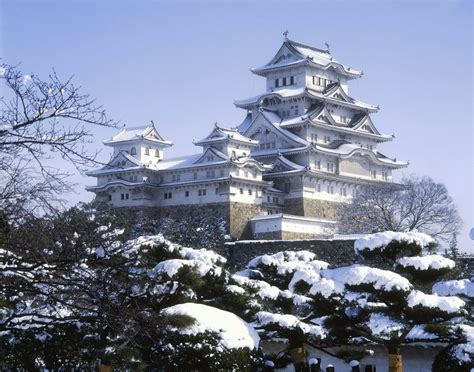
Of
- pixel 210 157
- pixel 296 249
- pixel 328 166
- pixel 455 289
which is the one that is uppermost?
pixel 328 166

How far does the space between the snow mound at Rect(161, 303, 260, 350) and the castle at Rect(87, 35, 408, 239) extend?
31.8m

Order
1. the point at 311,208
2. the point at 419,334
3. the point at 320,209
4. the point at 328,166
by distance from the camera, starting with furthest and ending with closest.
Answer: the point at 328,166 → the point at 320,209 → the point at 311,208 → the point at 419,334

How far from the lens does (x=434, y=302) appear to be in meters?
12.9

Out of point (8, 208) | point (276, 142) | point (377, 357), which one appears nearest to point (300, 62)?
point (276, 142)

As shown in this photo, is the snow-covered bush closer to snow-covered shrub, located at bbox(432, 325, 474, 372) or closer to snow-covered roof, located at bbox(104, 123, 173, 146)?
snow-covered shrub, located at bbox(432, 325, 474, 372)

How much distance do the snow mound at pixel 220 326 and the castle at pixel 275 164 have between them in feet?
104

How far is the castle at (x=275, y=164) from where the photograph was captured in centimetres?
4656

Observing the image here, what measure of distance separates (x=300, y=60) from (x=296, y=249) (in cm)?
2629

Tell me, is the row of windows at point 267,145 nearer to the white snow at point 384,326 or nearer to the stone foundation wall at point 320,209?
the stone foundation wall at point 320,209

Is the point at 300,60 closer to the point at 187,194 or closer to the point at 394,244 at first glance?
the point at 187,194

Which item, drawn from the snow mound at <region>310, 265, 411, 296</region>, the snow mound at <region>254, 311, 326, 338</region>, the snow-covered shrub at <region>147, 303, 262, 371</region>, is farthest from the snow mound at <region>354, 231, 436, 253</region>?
the snow-covered shrub at <region>147, 303, 262, 371</region>

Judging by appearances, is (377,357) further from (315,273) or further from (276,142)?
(276,142)

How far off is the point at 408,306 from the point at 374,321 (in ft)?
2.44

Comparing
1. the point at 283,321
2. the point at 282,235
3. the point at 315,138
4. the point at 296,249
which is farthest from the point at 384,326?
the point at 315,138
